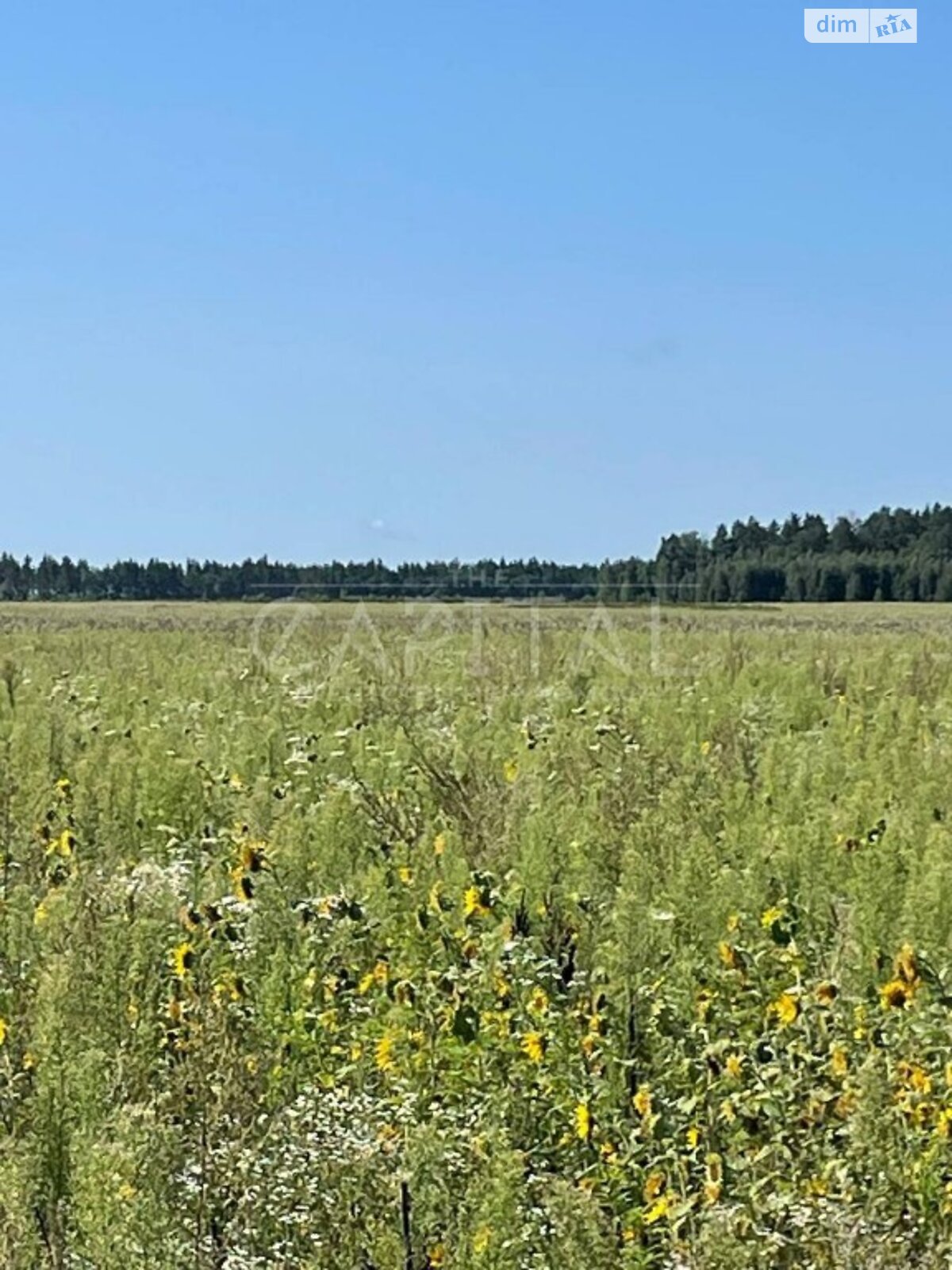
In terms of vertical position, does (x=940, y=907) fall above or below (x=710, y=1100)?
above

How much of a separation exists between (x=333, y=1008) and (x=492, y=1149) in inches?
42.2

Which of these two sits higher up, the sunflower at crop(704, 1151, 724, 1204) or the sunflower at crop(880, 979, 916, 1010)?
the sunflower at crop(880, 979, 916, 1010)

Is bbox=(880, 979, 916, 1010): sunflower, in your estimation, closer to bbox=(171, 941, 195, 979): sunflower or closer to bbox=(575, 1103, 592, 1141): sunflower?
bbox=(575, 1103, 592, 1141): sunflower

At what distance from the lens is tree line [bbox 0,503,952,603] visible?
57.7 metres

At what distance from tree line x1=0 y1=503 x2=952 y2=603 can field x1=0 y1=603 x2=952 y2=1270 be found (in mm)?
39820

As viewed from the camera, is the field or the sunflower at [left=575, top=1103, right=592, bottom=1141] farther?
the sunflower at [left=575, top=1103, right=592, bottom=1141]

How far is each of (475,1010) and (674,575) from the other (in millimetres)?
64958

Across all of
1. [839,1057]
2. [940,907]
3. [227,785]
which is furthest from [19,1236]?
[227,785]

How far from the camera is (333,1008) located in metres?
3.32

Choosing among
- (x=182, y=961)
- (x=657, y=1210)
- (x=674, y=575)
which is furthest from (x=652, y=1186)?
(x=674, y=575)

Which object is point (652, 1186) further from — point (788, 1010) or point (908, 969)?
point (908, 969)

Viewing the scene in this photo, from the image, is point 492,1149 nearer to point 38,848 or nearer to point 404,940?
point 404,940

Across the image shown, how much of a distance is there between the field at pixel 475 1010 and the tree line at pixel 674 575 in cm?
3982

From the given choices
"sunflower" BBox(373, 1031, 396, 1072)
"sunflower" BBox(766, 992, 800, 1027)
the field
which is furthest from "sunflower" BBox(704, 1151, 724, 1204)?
"sunflower" BBox(373, 1031, 396, 1072)
